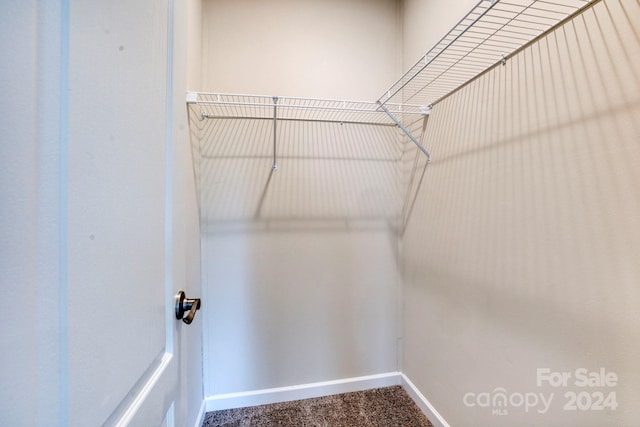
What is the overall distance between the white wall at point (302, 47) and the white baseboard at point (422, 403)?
1869 mm

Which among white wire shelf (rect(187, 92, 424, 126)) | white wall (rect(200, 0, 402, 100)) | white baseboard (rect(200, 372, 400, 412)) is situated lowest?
white baseboard (rect(200, 372, 400, 412))

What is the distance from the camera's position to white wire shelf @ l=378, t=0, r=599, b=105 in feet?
2.47

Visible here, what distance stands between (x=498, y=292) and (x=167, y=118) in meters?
1.31

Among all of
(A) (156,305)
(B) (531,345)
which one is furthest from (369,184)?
(A) (156,305)

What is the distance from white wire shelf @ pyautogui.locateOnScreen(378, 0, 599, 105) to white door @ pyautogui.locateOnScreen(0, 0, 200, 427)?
0.89m

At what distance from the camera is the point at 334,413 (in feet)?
4.64

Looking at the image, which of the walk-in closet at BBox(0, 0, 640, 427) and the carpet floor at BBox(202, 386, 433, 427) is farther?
the carpet floor at BBox(202, 386, 433, 427)

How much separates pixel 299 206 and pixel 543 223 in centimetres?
113

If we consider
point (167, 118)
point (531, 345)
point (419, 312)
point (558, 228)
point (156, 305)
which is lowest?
point (419, 312)

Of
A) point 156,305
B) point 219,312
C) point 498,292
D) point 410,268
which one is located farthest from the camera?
point 410,268

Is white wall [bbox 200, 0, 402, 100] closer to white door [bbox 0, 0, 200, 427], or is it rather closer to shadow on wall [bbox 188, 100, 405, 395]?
shadow on wall [bbox 188, 100, 405, 395]

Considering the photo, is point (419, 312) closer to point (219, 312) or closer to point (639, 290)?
point (639, 290)

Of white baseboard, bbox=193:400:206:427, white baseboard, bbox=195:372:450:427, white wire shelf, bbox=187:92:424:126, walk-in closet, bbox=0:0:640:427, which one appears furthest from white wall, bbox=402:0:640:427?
white baseboard, bbox=193:400:206:427

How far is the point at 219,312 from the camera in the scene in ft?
4.73
